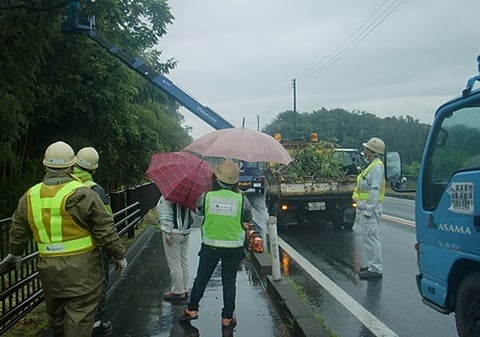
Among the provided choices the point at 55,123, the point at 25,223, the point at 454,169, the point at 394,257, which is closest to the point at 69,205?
the point at 25,223

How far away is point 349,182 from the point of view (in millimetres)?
13461

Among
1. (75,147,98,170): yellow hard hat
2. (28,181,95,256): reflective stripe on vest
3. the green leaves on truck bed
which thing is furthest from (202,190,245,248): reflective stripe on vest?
the green leaves on truck bed

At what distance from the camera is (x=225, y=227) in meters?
5.43

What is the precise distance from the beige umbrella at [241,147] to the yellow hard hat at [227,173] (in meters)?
0.24

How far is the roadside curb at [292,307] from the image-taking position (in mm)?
5305

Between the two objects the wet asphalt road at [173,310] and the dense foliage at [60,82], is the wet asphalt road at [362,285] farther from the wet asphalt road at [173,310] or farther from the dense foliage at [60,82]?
the dense foliage at [60,82]

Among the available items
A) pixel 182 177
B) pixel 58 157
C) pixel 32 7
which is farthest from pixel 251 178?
pixel 58 157

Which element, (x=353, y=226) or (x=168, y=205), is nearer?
(x=168, y=205)

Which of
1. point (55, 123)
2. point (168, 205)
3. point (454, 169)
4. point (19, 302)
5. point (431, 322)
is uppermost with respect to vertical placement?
point (55, 123)

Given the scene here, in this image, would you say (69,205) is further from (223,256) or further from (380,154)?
(380,154)

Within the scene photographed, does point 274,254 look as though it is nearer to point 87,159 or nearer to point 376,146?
point 376,146

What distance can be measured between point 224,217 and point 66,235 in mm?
1857

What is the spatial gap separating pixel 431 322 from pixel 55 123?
868cm

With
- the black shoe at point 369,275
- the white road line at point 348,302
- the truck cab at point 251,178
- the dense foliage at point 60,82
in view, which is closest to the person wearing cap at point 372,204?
the black shoe at point 369,275
